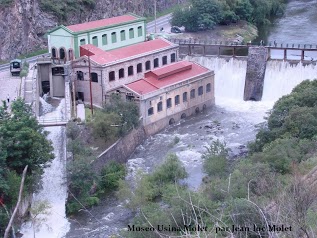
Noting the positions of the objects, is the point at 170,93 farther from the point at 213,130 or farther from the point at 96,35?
the point at 96,35

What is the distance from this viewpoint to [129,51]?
3809cm

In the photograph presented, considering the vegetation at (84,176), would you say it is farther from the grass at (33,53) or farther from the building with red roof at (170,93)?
the grass at (33,53)

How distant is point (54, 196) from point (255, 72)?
1963 centimetres

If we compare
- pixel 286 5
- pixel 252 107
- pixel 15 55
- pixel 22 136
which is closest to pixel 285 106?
pixel 252 107

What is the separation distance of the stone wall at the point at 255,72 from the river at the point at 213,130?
1.76ft

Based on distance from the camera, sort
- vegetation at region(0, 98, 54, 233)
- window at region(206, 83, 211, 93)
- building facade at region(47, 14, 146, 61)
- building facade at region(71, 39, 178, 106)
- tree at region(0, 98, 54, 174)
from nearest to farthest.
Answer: vegetation at region(0, 98, 54, 233), tree at region(0, 98, 54, 174), building facade at region(71, 39, 178, 106), building facade at region(47, 14, 146, 61), window at region(206, 83, 211, 93)

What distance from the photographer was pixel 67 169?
26.0 meters

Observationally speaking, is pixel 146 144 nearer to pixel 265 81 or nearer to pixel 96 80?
pixel 96 80

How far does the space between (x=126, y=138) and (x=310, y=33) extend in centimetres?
2866

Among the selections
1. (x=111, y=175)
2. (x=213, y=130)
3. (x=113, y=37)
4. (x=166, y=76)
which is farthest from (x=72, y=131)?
(x=113, y=37)

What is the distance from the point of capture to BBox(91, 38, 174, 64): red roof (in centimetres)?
3616

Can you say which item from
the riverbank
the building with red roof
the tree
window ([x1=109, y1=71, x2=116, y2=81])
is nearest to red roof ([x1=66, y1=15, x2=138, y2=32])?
window ([x1=109, y1=71, x2=116, y2=81])

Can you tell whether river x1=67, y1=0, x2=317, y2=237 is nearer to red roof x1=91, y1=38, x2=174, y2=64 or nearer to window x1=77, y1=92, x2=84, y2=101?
red roof x1=91, y1=38, x2=174, y2=64

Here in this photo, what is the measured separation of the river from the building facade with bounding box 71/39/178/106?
4.54 m
